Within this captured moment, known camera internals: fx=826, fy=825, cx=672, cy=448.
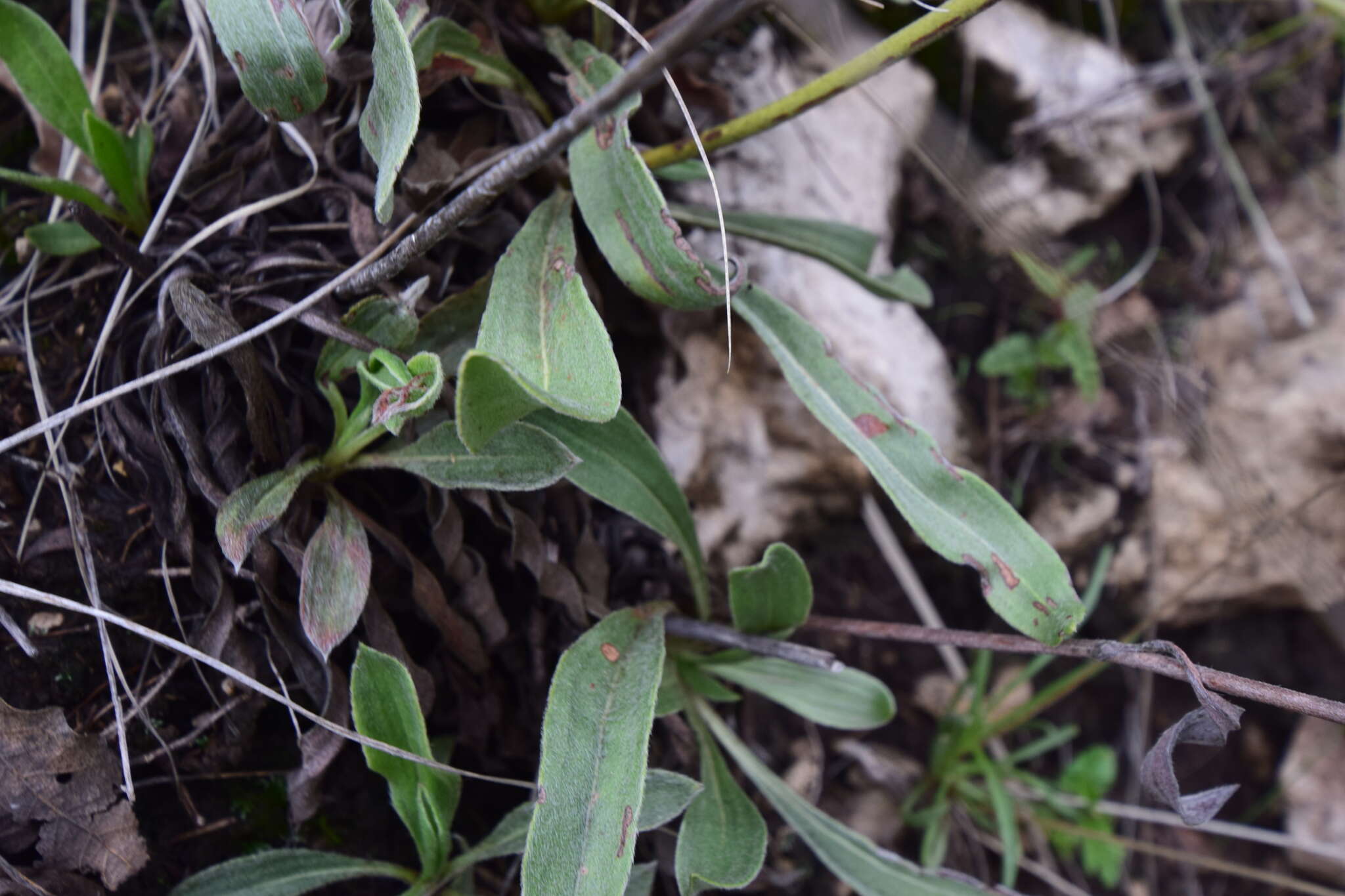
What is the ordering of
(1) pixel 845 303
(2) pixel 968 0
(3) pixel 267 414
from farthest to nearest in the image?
(1) pixel 845 303
(3) pixel 267 414
(2) pixel 968 0

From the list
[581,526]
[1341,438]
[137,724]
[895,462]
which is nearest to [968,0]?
[895,462]

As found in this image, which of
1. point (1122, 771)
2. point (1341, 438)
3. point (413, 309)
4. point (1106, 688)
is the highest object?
point (413, 309)

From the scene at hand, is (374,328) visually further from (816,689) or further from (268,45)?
(816,689)

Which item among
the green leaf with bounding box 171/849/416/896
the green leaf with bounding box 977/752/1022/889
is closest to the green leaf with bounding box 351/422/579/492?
the green leaf with bounding box 171/849/416/896

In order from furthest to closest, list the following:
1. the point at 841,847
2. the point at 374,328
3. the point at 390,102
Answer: the point at 841,847 < the point at 374,328 < the point at 390,102

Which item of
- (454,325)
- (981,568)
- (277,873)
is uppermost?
(454,325)

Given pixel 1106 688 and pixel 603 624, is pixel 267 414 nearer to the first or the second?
pixel 603 624

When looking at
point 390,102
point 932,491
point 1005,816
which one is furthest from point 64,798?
point 1005,816

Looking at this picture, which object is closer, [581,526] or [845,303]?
[581,526]
